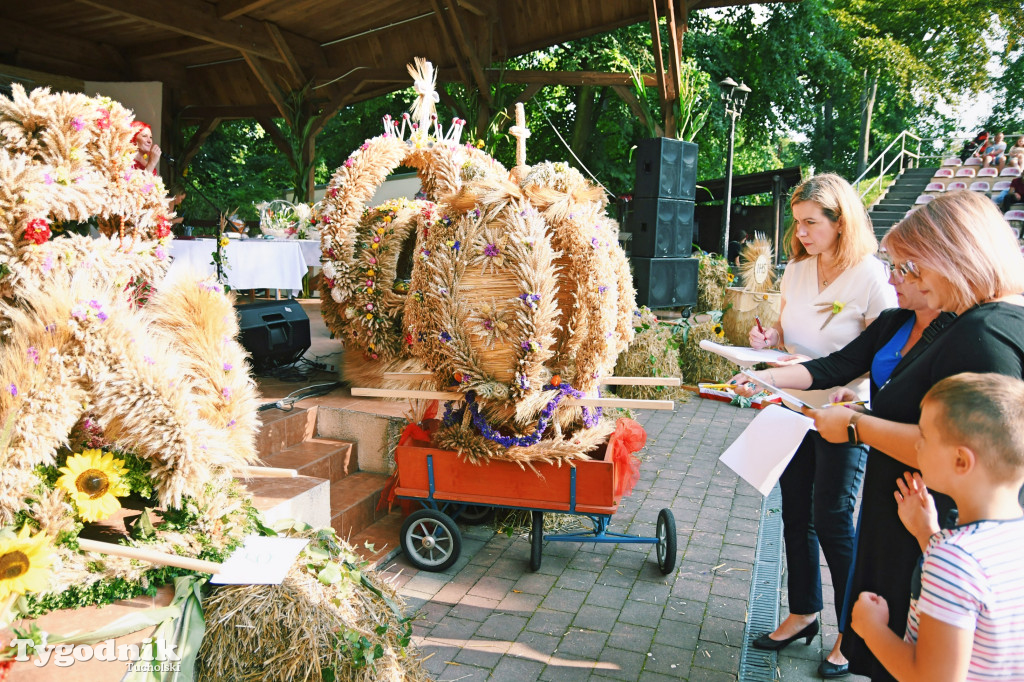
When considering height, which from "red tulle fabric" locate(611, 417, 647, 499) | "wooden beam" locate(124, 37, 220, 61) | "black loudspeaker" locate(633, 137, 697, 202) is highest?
"wooden beam" locate(124, 37, 220, 61)

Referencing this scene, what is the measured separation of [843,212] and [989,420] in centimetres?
164

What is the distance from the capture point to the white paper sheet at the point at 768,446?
247 cm

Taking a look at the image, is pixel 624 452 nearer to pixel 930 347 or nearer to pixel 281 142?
pixel 930 347

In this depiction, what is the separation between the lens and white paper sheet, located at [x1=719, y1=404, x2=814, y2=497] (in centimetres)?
247

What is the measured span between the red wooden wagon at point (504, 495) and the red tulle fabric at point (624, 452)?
26 mm

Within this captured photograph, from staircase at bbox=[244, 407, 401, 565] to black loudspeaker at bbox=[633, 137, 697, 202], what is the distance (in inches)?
222

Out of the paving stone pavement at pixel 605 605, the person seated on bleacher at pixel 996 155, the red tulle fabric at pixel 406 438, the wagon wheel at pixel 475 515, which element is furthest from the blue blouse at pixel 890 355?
the person seated on bleacher at pixel 996 155

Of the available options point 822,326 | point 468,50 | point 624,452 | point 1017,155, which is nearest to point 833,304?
point 822,326

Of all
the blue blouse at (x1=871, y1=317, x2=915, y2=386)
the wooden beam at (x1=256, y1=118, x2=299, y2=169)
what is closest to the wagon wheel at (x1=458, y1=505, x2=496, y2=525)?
the blue blouse at (x1=871, y1=317, x2=915, y2=386)

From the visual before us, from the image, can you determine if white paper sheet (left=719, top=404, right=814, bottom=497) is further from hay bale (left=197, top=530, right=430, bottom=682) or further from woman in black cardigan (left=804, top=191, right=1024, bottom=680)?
hay bale (left=197, top=530, right=430, bottom=682)

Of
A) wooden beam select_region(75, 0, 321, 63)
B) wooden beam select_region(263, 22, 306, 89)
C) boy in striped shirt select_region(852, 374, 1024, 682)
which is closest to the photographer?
boy in striped shirt select_region(852, 374, 1024, 682)

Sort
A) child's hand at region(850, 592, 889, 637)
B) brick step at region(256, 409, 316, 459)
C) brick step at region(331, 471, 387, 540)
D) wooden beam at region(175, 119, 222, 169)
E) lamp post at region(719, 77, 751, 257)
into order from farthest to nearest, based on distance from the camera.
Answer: wooden beam at region(175, 119, 222, 169) < lamp post at region(719, 77, 751, 257) < brick step at region(256, 409, 316, 459) < brick step at region(331, 471, 387, 540) < child's hand at region(850, 592, 889, 637)

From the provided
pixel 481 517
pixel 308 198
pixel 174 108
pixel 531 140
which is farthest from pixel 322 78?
pixel 481 517

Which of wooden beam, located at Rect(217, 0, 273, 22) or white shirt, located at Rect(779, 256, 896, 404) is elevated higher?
wooden beam, located at Rect(217, 0, 273, 22)
